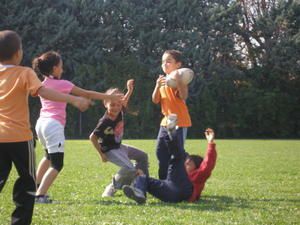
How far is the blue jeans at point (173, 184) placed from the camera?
6062 mm

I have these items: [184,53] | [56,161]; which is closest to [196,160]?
[56,161]

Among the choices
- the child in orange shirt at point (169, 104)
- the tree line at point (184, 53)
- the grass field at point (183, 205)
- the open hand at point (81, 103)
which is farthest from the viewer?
the tree line at point (184, 53)

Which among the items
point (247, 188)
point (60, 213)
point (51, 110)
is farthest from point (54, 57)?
point (247, 188)

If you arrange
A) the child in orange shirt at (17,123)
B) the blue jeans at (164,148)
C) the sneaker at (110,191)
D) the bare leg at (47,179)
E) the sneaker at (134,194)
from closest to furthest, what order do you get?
1. the child in orange shirt at (17,123)
2. the sneaker at (134,194)
3. the bare leg at (47,179)
4. the blue jeans at (164,148)
5. the sneaker at (110,191)

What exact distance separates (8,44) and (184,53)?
30378 mm

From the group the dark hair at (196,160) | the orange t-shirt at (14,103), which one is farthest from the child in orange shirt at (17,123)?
the dark hair at (196,160)

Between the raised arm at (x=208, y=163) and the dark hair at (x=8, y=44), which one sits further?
the raised arm at (x=208, y=163)

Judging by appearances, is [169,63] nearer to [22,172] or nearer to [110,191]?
[110,191]

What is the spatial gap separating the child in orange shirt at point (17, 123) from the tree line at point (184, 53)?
2806 centimetres

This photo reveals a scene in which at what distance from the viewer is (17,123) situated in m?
4.28

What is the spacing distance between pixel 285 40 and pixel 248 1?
5.83m

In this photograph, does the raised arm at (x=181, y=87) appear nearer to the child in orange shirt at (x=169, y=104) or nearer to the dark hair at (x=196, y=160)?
the child in orange shirt at (x=169, y=104)

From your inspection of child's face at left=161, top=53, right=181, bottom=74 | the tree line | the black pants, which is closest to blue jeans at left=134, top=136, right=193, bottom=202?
child's face at left=161, top=53, right=181, bottom=74

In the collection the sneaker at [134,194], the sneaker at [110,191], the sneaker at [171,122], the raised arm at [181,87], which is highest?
the raised arm at [181,87]
